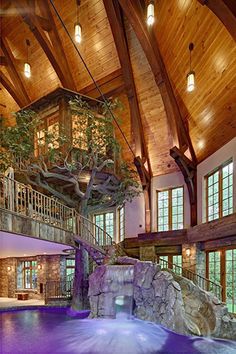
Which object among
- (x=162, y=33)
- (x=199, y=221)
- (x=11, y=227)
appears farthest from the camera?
(x=199, y=221)

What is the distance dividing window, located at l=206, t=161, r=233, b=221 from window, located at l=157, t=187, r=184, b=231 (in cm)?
154

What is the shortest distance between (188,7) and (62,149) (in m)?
5.75

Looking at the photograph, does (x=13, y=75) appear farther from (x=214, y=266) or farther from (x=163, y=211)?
(x=214, y=266)

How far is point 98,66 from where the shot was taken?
11.3m

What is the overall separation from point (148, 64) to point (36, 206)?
19.8ft

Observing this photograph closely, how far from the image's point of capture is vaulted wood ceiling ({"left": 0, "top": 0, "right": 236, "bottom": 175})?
704cm

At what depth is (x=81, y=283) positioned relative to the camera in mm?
9906

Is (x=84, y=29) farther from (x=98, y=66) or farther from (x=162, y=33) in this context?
(x=162, y=33)

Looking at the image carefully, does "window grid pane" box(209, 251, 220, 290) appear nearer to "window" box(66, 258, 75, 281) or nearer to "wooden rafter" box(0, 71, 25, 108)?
"window" box(66, 258, 75, 281)

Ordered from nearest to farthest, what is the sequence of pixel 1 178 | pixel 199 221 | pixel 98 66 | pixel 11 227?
pixel 11 227
pixel 1 178
pixel 199 221
pixel 98 66

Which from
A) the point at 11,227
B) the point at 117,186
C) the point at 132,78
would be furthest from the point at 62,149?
the point at 11,227

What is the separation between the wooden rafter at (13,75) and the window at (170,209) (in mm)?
7403

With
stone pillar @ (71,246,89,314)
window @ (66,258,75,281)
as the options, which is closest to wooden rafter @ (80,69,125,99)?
stone pillar @ (71,246,89,314)

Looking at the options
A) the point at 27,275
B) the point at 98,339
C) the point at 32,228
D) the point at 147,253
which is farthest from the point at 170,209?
the point at 27,275
